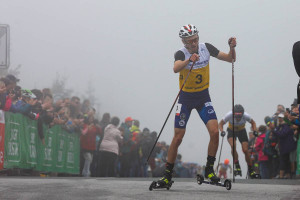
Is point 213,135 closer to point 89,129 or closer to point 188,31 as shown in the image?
point 188,31

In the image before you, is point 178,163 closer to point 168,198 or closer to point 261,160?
point 261,160

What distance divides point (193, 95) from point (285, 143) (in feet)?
28.2

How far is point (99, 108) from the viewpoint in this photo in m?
82.1

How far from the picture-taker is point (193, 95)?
856 cm

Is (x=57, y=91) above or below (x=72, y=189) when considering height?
above

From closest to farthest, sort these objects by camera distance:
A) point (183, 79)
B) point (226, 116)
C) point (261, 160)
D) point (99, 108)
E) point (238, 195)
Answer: point (238, 195)
point (183, 79)
point (226, 116)
point (261, 160)
point (99, 108)

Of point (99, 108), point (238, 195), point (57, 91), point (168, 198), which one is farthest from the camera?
point (99, 108)

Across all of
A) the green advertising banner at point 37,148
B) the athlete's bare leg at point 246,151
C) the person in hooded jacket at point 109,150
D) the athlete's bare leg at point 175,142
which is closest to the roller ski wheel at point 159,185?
the athlete's bare leg at point 175,142

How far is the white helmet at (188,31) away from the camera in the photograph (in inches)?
332

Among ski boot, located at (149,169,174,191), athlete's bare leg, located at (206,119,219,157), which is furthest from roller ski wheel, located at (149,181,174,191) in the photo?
athlete's bare leg, located at (206,119,219,157)

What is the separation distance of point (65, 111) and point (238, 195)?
10303 mm

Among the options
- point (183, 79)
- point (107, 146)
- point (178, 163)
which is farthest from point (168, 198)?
point (178, 163)

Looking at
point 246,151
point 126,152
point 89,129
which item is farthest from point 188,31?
point 126,152

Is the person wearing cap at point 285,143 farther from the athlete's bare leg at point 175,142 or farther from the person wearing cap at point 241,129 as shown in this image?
the athlete's bare leg at point 175,142
